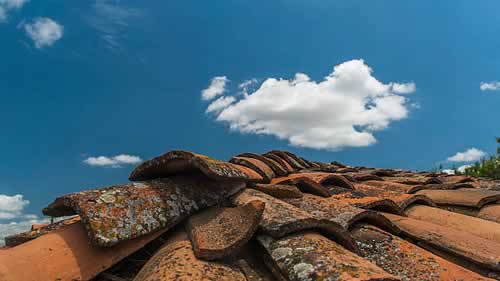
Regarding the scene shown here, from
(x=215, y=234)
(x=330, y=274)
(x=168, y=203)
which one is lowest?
(x=330, y=274)

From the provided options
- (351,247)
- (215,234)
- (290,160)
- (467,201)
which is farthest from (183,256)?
(290,160)

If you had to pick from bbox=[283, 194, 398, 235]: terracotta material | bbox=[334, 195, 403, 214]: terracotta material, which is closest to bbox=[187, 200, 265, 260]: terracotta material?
bbox=[283, 194, 398, 235]: terracotta material

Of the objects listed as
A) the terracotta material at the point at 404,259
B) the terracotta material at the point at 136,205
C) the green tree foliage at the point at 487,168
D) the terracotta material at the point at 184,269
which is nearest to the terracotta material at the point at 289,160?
the terracotta material at the point at 136,205

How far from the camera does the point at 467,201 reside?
4.70 m

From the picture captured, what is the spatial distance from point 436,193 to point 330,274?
3.86 metres

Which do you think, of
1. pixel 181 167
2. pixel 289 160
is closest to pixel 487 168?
pixel 289 160

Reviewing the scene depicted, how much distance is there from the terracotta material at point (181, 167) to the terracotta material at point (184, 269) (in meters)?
0.65

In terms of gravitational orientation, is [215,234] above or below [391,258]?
above

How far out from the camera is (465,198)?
4.80 metres

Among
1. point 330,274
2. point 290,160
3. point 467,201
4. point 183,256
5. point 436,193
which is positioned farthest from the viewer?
point 290,160

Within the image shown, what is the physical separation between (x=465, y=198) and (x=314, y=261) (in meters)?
3.57

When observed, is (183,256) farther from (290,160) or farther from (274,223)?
(290,160)

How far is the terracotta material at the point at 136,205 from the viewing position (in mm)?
2375

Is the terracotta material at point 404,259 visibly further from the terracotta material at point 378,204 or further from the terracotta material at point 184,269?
the terracotta material at point 184,269
